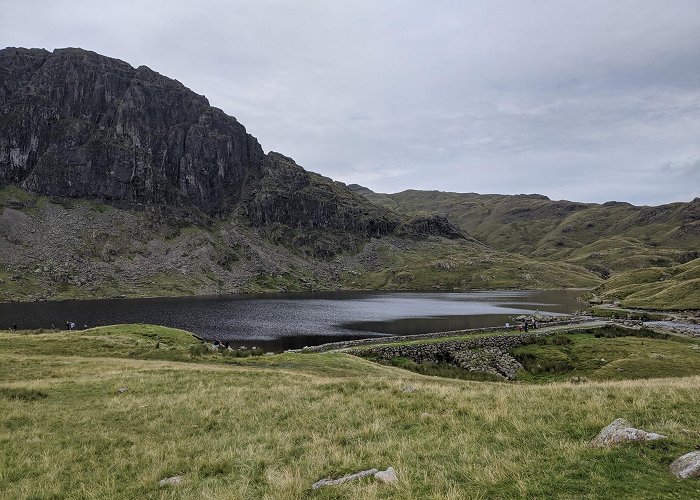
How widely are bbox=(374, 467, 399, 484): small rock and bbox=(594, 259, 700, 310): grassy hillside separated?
125065 mm

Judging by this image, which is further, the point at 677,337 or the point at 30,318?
the point at 30,318

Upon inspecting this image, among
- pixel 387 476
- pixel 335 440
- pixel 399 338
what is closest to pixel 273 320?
pixel 399 338

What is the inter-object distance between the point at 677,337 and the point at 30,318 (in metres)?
147

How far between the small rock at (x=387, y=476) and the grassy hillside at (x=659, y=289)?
410 ft

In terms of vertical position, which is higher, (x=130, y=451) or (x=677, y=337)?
(x=130, y=451)

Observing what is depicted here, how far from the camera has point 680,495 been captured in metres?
7.47

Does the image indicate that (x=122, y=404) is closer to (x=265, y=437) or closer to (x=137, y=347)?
(x=265, y=437)

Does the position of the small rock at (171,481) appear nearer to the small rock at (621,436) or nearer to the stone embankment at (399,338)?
the small rock at (621,436)

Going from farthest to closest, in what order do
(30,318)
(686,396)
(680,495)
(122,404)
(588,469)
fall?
1. (30,318)
2. (122,404)
3. (686,396)
4. (588,469)
5. (680,495)

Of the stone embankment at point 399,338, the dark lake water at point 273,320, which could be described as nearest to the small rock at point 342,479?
the stone embankment at point 399,338

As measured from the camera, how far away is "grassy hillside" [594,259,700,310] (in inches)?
4283

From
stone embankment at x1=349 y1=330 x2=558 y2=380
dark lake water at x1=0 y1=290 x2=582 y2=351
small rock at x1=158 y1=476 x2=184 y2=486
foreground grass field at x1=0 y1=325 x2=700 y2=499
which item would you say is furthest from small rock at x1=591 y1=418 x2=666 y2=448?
dark lake water at x1=0 y1=290 x2=582 y2=351

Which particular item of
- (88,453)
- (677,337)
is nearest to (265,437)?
(88,453)

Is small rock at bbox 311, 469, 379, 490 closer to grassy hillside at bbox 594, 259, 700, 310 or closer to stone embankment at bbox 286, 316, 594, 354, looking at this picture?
stone embankment at bbox 286, 316, 594, 354
